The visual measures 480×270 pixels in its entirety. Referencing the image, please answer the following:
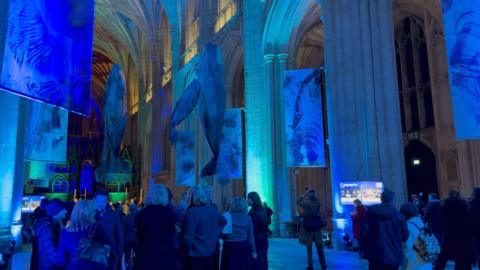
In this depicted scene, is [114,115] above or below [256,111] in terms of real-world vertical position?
below

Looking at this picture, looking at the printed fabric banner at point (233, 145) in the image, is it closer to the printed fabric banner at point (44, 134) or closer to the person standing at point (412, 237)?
the printed fabric banner at point (44, 134)

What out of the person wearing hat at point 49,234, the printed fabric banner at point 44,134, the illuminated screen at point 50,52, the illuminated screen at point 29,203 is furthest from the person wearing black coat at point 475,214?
the illuminated screen at point 29,203

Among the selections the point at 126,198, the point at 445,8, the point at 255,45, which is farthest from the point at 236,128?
the point at 126,198

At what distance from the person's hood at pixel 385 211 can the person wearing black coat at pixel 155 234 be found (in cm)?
172

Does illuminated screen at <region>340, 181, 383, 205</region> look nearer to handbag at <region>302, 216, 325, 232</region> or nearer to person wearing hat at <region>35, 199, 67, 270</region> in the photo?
handbag at <region>302, 216, 325, 232</region>

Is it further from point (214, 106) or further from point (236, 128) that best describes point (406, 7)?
point (214, 106)

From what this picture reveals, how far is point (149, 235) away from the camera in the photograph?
3.13 meters

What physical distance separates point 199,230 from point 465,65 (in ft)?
15.6

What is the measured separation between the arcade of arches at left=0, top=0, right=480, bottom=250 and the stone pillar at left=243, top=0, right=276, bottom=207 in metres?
0.03

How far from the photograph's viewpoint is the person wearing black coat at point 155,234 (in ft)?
10.2

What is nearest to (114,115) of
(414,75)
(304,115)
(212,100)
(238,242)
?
(212,100)

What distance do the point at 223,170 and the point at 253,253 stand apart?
662 centimetres

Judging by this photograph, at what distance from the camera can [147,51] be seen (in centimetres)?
2725

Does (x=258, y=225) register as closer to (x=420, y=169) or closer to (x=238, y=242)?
(x=238, y=242)
